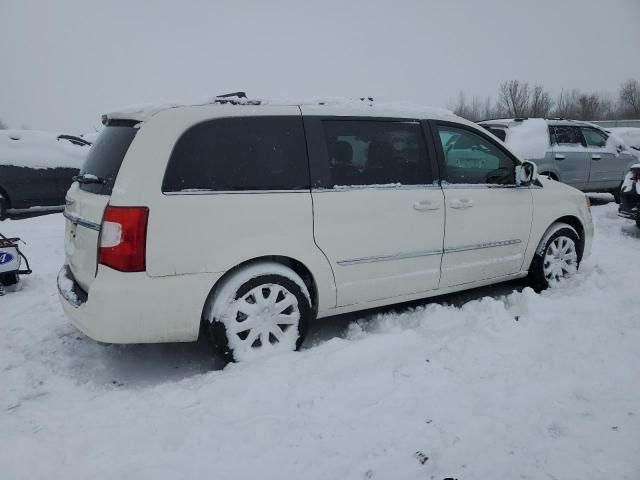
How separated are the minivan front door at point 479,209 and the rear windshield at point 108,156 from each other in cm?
237

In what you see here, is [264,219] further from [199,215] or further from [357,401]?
[357,401]

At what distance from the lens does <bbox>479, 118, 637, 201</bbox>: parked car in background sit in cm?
852

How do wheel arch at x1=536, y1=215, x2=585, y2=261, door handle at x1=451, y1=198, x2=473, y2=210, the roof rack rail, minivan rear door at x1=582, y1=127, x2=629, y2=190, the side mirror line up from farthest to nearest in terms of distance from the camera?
minivan rear door at x1=582, y1=127, x2=629, y2=190
wheel arch at x1=536, y1=215, x2=585, y2=261
the side mirror
door handle at x1=451, y1=198, x2=473, y2=210
the roof rack rail

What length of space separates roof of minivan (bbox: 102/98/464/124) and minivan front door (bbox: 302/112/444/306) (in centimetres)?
7

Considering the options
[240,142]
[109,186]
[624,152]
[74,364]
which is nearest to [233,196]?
[240,142]

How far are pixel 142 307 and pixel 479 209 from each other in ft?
9.01

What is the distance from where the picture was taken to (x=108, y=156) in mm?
3008

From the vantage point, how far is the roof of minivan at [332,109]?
2992mm

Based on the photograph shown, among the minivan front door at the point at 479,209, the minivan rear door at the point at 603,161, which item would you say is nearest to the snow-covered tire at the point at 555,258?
the minivan front door at the point at 479,209

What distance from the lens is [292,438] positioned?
2.37 m

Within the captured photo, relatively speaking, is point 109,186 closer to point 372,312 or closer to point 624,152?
point 372,312

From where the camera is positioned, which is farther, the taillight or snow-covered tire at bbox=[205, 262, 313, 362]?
snow-covered tire at bbox=[205, 262, 313, 362]

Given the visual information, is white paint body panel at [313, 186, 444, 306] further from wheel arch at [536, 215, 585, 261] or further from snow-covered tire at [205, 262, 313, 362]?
wheel arch at [536, 215, 585, 261]

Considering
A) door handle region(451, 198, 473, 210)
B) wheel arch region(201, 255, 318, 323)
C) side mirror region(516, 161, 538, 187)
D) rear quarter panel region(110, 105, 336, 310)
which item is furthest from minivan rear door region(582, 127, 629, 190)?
rear quarter panel region(110, 105, 336, 310)
